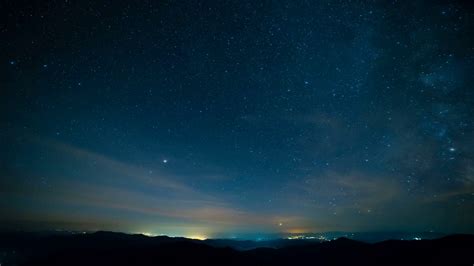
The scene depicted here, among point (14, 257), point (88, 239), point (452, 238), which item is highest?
point (452, 238)

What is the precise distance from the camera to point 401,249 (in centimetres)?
4862

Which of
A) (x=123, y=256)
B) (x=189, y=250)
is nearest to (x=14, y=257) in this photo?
(x=123, y=256)

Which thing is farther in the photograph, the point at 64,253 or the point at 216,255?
the point at 64,253

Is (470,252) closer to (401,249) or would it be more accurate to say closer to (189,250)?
(401,249)

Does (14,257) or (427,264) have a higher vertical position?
(427,264)

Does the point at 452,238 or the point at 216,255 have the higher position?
the point at 452,238

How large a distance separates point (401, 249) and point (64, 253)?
269 ft

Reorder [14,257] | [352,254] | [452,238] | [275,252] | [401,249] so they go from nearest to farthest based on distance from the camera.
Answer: [452,238] → [401,249] → [352,254] → [275,252] → [14,257]

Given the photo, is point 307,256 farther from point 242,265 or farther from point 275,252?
point 242,265

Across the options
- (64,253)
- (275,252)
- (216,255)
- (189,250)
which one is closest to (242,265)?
(216,255)

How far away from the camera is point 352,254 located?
179ft

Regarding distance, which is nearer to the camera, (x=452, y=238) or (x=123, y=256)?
(x=452, y=238)

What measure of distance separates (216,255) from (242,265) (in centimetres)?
730

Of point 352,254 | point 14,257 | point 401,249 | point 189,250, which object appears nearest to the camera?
point 401,249
